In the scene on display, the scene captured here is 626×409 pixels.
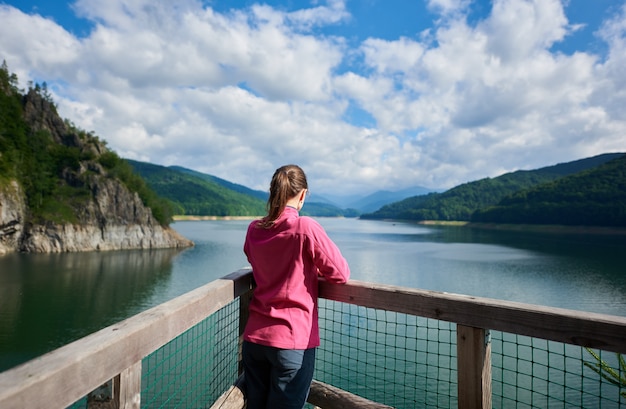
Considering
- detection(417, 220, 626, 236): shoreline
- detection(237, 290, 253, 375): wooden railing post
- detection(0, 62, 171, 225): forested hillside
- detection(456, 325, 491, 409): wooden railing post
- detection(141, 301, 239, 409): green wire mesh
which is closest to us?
detection(456, 325, 491, 409): wooden railing post

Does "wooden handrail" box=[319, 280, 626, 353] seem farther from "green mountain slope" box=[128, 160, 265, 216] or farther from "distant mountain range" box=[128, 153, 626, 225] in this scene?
"green mountain slope" box=[128, 160, 265, 216]

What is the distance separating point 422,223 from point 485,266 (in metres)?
109

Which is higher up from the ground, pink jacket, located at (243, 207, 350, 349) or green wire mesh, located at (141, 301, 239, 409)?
pink jacket, located at (243, 207, 350, 349)

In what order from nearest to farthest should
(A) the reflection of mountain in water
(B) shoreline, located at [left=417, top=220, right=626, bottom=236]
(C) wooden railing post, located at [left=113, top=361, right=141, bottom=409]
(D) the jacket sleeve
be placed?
(C) wooden railing post, located at [left=113, top=361, right=141, bottom=409]
(D) the jacket sleeve
(A) the reflection of mountain in water
(B) shoreline, located at [left=417, top=220, right=626, bottom=236]

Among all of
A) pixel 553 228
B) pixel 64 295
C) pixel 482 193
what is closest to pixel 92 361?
pixel 64 295

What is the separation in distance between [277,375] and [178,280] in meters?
31.5

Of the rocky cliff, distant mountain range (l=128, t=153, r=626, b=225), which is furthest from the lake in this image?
distant mountain range (l=128, t=153, r=626, b=225)

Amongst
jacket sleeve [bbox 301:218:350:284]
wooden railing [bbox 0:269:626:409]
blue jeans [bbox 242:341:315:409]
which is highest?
jacket sleeve [bbox 301:218:350:284]

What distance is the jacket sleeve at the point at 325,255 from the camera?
89.0 inches

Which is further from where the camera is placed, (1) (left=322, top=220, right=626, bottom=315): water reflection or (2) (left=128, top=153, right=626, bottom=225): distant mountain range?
(2) (left=128, top=153, right=626, bottom=225): distant mountain range

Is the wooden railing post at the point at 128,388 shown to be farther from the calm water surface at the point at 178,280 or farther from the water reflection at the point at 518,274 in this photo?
the water reflection at the point at 518,274

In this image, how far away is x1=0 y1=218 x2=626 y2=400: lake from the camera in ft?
64.5

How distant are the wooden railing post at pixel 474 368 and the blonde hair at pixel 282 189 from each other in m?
1.30

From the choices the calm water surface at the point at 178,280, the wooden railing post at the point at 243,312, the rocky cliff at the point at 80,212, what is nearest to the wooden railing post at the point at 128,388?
the wooden railing post at the point at 243,312
